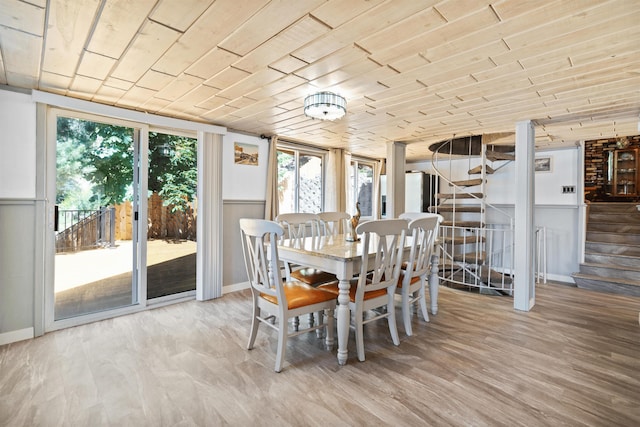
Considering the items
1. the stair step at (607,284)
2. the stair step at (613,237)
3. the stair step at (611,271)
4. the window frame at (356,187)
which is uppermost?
the window frame at (356,187)

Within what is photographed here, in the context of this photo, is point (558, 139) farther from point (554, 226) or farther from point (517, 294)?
point (517, 294)

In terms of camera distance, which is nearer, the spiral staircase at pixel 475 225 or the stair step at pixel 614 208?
the spiral staircase at pixel 475 225

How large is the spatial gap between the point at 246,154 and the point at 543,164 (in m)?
4.95

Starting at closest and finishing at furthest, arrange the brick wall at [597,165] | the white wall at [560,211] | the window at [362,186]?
the white wall at [560,211]
the window at [362,186]
the brick wall at [597,165]

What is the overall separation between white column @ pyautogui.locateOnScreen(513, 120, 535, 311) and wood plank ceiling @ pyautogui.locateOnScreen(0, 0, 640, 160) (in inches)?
10.8

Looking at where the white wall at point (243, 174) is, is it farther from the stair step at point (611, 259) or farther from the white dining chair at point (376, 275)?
the stair step at point (611, 259)

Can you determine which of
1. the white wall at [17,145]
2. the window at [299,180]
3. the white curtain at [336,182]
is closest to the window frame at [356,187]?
the white curtain at [336,182]

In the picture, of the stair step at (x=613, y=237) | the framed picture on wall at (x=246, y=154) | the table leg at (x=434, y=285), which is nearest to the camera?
the table leg at (x=434, y=285)

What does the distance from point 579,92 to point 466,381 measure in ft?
8.20

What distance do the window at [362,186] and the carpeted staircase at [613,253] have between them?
361cm

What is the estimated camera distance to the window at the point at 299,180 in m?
4.98

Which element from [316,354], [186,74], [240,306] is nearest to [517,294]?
[316,354]

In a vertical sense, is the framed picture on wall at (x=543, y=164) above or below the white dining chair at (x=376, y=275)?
above

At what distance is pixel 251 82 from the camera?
2.45 meters
